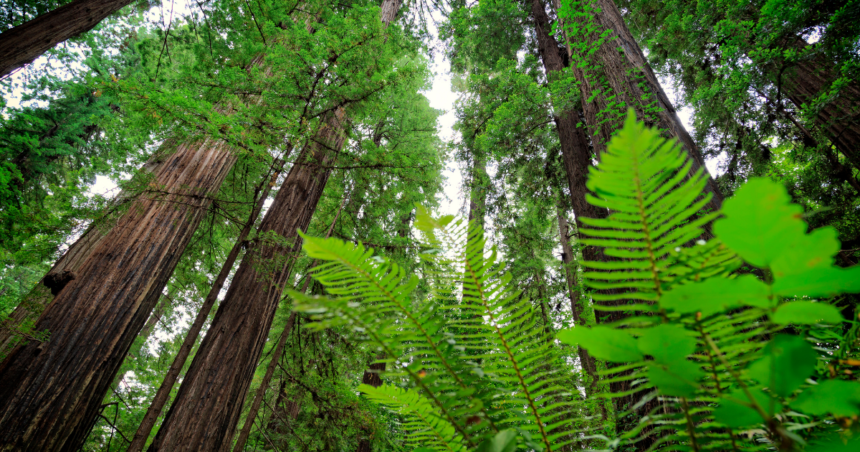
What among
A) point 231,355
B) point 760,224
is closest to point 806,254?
point 760,224

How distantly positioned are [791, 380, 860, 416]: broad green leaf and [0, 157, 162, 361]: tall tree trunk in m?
3.47

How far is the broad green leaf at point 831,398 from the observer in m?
0.32

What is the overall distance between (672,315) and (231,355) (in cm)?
334

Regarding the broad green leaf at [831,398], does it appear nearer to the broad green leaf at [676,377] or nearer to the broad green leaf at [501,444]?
the broad green leaf at [676,377]

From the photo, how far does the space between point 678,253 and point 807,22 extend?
10.7 ft

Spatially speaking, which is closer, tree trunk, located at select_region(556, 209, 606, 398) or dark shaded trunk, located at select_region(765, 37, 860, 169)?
dark shaded trunk, located at select_region(765, 37, 860, 169)

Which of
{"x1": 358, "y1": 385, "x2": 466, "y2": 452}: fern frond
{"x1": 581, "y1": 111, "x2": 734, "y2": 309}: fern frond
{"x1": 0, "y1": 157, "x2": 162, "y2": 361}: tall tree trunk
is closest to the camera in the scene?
{"x1": 581, "y1": 111, "x2": 734, "y2": 309}: fern frond

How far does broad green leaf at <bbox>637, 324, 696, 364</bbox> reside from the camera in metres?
0.33

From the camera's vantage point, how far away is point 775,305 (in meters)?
0.30

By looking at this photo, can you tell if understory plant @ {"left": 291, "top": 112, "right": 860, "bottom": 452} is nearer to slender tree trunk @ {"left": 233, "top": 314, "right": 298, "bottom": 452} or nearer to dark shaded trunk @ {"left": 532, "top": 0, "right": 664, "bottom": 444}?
dark shaded trunk @ {"left": 532, "top": 0, "right": 664, "bottom": 444}

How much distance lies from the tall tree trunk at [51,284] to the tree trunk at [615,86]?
12.8 feet

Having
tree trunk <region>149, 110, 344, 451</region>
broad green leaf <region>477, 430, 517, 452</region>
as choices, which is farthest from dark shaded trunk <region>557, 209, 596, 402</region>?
tree trunk <region>149, 110, 344, 451</region>

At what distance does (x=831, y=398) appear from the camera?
1.07 feet

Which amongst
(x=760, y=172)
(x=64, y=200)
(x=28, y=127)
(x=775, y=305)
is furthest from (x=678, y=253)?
(x=28, y=127)
